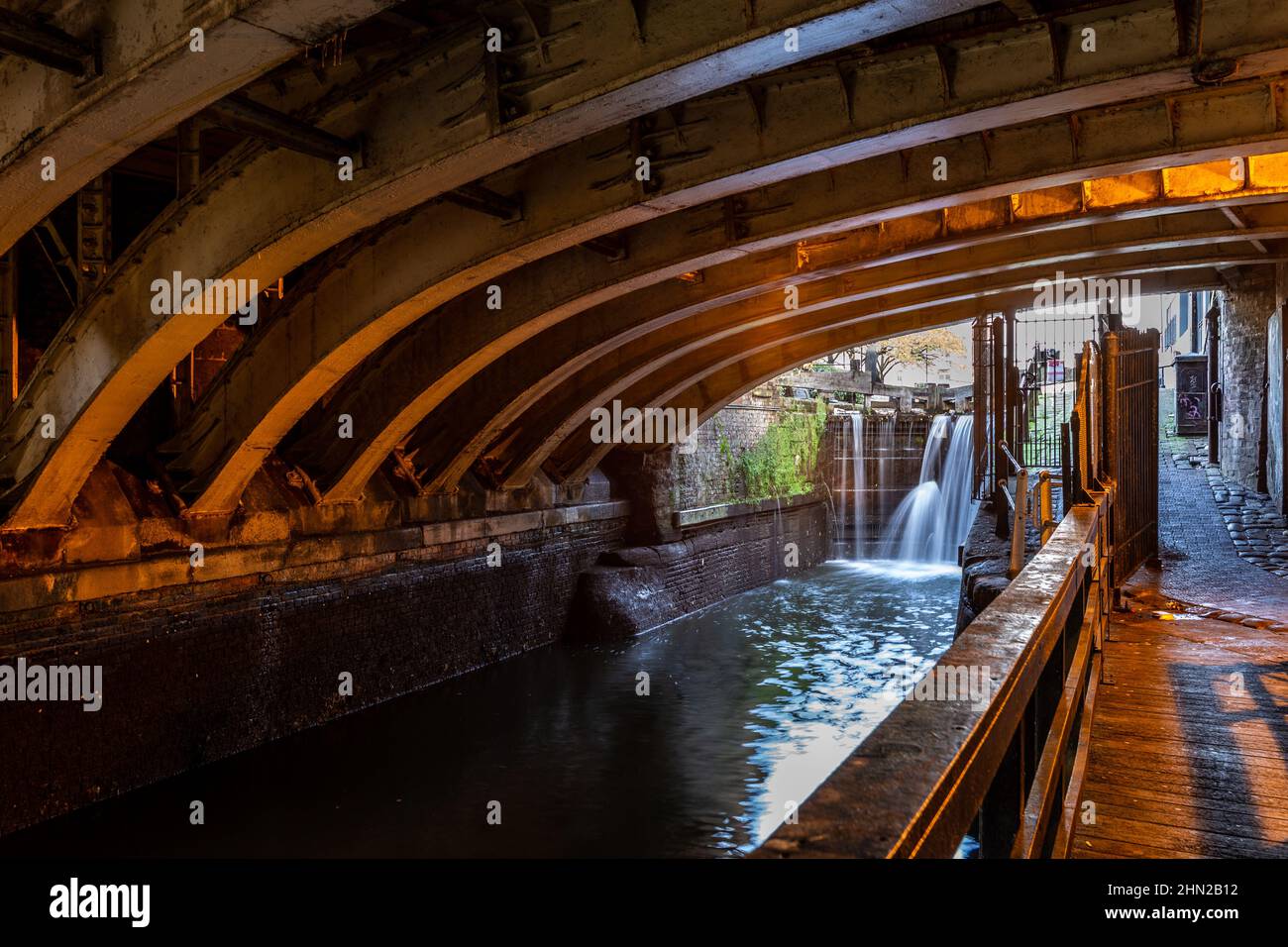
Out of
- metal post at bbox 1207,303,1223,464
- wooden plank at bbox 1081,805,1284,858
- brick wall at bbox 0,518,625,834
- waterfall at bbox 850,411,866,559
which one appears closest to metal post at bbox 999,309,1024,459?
metal post at bbox 1207,303,1223,464

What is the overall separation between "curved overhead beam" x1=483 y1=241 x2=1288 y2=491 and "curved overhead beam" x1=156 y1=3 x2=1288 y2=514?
356 centimetres

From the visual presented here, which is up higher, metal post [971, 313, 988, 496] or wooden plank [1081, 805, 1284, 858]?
metal post [971, 313, 988, 496]

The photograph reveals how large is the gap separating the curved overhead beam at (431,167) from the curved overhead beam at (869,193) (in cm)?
161

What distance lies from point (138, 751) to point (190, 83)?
5787 millimetres

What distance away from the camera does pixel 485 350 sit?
10320mm

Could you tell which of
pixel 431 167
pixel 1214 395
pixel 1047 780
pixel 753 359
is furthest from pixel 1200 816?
pixel 1214 395

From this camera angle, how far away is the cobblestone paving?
8281 mm

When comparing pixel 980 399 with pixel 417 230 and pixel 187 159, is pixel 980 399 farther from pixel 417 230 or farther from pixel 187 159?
pixel 187 159

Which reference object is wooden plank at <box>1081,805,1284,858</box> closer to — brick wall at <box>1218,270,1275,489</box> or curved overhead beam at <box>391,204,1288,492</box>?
curved overhead beam at <box>391,204,1288,492</box>

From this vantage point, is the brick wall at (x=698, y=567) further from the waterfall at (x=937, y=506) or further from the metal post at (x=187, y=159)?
the metal post at (x=187, y=159)

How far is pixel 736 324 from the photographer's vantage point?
42.7ft
